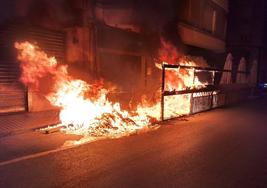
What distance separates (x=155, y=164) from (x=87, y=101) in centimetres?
418

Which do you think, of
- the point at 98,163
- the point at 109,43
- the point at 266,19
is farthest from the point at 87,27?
the point at 266,19

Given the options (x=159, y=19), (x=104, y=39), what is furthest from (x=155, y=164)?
(x=159, y=19)

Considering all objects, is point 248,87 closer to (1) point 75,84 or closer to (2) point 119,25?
(2) point 119,25

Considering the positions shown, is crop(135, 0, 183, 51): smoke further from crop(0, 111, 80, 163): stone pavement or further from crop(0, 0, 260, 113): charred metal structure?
crop(0, 111, 80, 163): stone pavement

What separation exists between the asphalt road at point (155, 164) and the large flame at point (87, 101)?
1.07m

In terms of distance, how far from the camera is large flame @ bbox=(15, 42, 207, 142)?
7.72 metres

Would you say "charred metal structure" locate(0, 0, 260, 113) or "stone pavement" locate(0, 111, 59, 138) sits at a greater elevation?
"charred metal structure" locate(0, 0, 260, 113)

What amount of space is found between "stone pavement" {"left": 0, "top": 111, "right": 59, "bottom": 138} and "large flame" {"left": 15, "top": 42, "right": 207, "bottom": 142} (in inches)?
19.3

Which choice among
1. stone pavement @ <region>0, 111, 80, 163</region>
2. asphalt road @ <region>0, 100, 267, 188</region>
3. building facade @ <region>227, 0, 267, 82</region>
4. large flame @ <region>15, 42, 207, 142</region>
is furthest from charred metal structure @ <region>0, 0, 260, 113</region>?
building facade @ <region>227, 0, 267, 82</region>

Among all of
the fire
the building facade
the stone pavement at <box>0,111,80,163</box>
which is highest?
the building facade

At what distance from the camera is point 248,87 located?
18672mm

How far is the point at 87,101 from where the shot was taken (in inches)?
336

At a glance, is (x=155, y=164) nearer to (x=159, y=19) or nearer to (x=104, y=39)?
(x=104, y=39)

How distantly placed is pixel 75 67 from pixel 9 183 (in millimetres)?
7521
